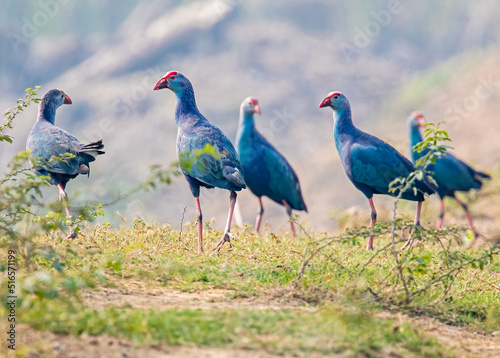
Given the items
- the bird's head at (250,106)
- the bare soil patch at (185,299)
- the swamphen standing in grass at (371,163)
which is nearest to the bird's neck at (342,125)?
the swamphen standing in grass at (371,163)

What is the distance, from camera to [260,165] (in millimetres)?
10414

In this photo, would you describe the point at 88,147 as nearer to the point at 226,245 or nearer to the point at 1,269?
the point at 226,245

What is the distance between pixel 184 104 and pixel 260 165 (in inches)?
101

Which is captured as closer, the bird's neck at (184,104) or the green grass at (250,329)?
the green grass at (250,329)

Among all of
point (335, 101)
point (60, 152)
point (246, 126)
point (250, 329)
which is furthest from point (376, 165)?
point (250, 329)

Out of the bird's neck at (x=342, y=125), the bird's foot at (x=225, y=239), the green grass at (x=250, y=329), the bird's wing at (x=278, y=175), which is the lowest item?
the green grass at (x=250, y=329)

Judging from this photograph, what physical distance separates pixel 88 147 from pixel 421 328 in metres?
3.95

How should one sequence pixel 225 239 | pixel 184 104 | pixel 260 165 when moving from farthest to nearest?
pixel 260 165 → pixel 184 104 → pixel 225 239

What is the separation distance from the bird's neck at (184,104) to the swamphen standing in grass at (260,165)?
2.35 meters

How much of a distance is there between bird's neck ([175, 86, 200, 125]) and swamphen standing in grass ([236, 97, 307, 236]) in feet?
7.70

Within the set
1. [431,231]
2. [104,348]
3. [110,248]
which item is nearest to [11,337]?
[104,348]

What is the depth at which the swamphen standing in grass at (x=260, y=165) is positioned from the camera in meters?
10.4

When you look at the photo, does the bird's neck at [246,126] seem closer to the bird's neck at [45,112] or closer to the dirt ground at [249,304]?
the bird's neck at [45,112]

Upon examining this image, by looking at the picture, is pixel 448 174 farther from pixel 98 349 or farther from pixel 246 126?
pixel 98 349
